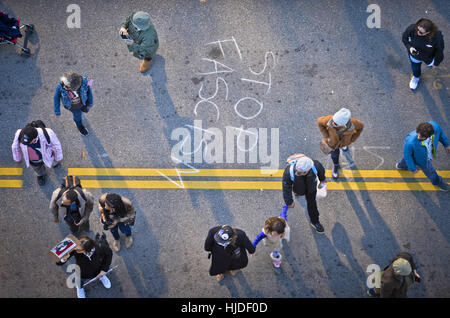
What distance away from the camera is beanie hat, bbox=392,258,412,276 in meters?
5.46

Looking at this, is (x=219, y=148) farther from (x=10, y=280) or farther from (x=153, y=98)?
(x=10, y=280)

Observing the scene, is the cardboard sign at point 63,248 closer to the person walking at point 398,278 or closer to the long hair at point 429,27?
the person walking at point 398,278

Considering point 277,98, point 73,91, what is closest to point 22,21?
point 73,91

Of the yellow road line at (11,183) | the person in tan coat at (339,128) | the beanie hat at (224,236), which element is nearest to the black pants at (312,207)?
the person in tan coat at (339,128)

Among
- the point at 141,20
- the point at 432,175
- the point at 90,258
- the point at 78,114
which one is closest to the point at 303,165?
the point at 432,175

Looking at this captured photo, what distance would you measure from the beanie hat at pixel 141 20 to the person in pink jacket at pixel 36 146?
2282mm

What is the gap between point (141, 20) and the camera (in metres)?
6.99

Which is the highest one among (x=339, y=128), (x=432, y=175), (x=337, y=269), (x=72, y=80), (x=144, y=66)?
(x=144, y=66)

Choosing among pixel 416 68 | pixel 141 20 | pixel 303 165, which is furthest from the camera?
pixel 416 68

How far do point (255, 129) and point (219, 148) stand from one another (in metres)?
0.76

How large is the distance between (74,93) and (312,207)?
4.24 m

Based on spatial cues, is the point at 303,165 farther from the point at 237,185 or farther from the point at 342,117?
the point at 237,185
